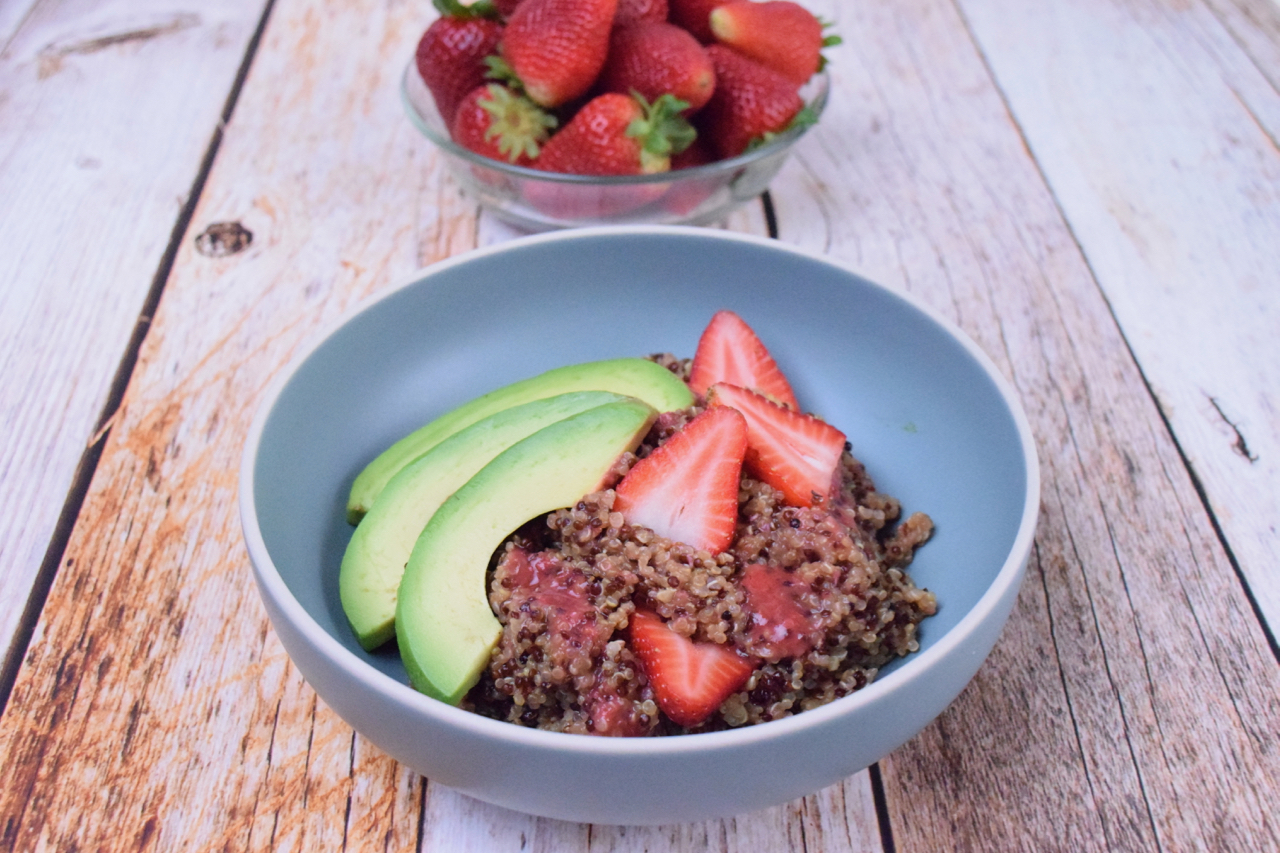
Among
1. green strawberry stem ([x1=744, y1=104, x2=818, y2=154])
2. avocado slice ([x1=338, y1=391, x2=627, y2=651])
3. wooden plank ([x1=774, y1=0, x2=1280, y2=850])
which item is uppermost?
green strawberry stem ([x1=744, y1=104, x2=818, y2=154])

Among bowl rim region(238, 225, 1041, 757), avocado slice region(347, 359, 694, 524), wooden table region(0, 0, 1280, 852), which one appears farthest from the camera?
avocado slice region(347, 359, 694, 524)

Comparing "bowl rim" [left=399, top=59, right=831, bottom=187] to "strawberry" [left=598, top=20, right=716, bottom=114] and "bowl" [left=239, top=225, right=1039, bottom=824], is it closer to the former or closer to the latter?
"strawberry" [left=598, top=20, right=716, bottom=114]

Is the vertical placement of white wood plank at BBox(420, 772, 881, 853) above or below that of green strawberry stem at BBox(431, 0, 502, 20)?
below

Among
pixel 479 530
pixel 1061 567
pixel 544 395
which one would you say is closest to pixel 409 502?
pixel 479 530

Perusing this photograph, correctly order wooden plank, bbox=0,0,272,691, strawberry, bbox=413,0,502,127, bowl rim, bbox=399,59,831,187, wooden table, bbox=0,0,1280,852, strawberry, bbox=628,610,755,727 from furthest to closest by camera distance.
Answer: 1. strawberry, bbox=413,0,502,127
2. bowl rim, bbox=399,59,831,187
3. wooden plank, bbox=0,0,272,691
4. wooden table, bbox=0,0,1280,852
5. strawberry, bbox=628,610,755,727

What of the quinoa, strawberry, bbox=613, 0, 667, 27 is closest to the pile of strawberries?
strawberry, bbox=613, 0, 667, 27

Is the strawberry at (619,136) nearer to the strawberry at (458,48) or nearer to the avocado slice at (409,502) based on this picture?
the strawberry at (458,48)

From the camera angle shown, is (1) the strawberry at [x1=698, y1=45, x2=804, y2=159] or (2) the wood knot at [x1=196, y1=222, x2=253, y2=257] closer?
(1) the strawberry at [x1=698, y1=45, x2=804, y2=159]

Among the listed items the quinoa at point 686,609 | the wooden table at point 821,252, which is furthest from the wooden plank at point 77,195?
the quinoa at point 686,609
